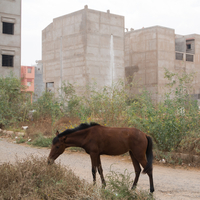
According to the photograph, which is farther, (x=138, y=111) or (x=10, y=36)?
(x=10, y=36)

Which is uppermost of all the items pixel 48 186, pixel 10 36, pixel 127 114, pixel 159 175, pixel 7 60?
pixel 10 36

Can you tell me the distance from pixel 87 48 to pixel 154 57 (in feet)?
37.0

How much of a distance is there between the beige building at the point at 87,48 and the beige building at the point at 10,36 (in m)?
5.64

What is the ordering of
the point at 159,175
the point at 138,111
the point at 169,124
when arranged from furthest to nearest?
the point at 138,111, the point at 169,124, the point at 159,175

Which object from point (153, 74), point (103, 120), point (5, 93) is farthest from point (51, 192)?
point (153, 74)

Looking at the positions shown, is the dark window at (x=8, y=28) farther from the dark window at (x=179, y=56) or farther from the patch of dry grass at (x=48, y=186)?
the patch of dry grass at (x=48, y=186)

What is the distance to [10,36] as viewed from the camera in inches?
1078

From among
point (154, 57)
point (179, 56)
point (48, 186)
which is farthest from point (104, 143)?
point (179, 56)

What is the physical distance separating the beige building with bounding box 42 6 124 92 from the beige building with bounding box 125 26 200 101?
207 inches

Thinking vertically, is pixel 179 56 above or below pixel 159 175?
above

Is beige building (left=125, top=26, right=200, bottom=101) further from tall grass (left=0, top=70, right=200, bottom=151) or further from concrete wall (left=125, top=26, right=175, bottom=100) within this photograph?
tall grass (left=0, top=70, right=200, bottom=151)

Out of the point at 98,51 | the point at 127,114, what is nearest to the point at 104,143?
the point at 127,114

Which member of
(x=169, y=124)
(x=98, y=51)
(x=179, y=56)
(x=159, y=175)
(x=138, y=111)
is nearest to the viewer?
(x=159, y=175)

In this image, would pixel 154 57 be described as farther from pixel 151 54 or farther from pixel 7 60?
pixel 7 60
